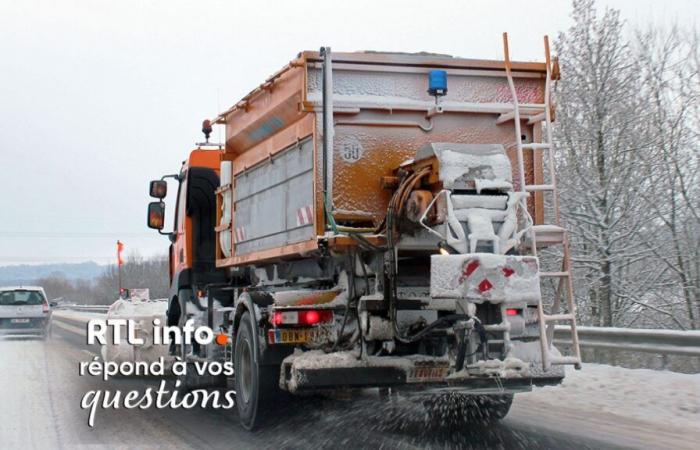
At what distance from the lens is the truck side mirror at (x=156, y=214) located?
11.8 metres

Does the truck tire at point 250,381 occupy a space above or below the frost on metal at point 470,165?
below

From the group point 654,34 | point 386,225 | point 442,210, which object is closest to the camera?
point 442,210

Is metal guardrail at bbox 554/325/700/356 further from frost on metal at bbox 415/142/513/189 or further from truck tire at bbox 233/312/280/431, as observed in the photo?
frost on metal at bbox 415/142/513/189

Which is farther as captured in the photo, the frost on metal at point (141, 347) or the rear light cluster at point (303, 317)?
the frost on metal at point (141, 347)

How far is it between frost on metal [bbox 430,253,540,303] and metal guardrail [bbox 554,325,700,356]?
360 centimetres

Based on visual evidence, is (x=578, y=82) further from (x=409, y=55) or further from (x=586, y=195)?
(x=409, y=55)

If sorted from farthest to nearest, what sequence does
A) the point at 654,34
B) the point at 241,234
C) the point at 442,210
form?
the point at 654,34, the point at 241,234, the point at 442,210

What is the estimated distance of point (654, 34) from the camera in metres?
20.9

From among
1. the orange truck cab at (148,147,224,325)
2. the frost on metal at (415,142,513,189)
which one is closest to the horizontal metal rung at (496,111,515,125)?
the frost on metal at (415,142,513,189)

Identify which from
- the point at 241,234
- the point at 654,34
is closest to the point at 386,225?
the point at 241,234

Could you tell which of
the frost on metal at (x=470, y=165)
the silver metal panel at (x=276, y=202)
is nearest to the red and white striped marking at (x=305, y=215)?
the silver metal panel at (x=276, y=202)

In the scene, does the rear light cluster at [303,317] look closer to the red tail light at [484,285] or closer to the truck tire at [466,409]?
the truck tire at [466,409]

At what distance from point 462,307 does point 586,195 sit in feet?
46.0

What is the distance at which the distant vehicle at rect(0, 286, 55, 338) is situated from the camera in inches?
988
